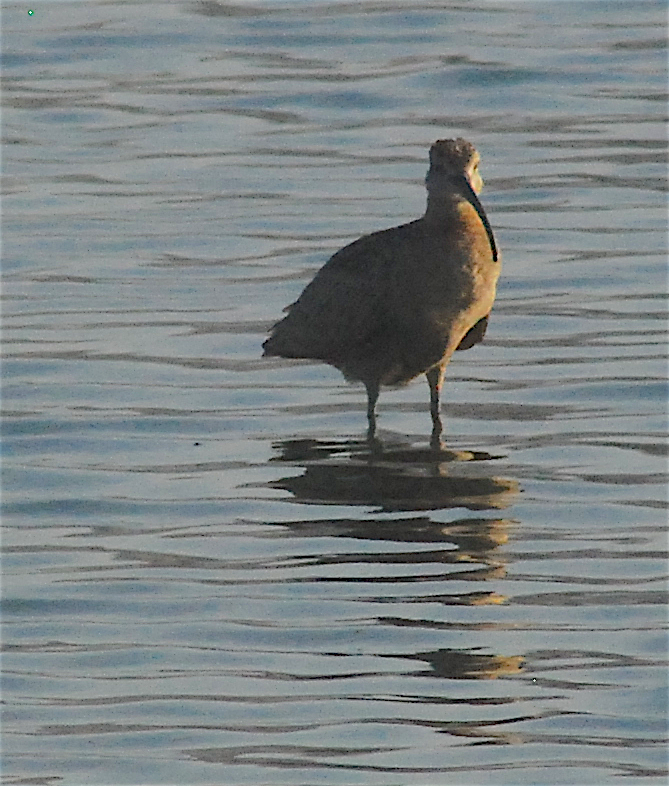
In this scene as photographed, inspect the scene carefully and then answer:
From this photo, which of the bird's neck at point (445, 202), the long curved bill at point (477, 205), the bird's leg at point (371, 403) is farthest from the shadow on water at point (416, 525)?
the bird's neck at point (445, 202)

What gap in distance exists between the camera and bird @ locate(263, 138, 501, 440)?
11164 mm

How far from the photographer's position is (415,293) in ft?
36.7

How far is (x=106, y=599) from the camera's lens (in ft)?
29.1

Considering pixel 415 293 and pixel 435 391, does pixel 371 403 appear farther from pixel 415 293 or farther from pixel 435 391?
pixel 415 293

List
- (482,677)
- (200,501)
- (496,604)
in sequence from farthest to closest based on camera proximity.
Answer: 1. (200,501)
2. (496,604)
3. (482,677)

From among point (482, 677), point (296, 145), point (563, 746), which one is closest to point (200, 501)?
point (482, 677)

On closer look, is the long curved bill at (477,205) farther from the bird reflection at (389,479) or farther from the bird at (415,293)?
the bird reflection at (389,479)

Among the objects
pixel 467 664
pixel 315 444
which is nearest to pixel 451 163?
pixel 315 444

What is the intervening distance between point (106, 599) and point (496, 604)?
1.49 m

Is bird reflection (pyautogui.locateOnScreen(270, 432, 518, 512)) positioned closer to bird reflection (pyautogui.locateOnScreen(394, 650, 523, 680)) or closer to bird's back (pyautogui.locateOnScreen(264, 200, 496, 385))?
bird's back (pyautogui.locateOnScreen(264, 200, 496, 385))

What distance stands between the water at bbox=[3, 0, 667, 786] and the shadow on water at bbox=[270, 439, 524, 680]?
0.02 m

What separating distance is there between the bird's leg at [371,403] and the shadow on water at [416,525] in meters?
0.18

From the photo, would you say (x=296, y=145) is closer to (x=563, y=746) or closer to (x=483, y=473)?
(x=483, y=473)

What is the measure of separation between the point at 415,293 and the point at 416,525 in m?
1.68
